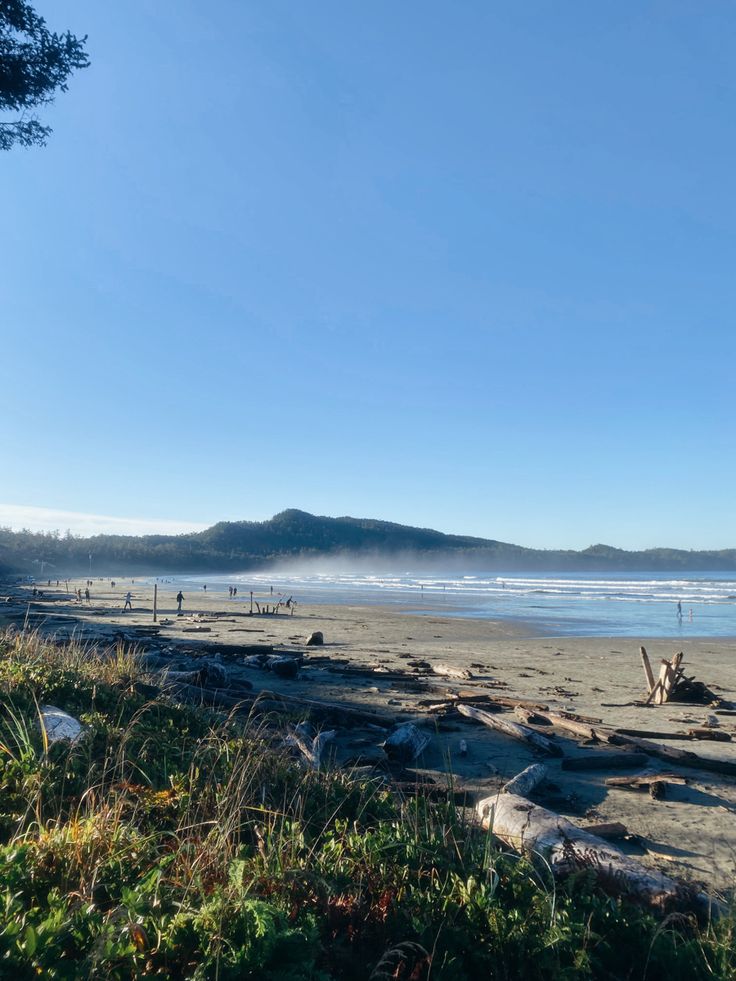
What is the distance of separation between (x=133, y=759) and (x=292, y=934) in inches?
114

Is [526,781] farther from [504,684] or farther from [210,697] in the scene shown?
[504,684]

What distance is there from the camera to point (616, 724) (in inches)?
430

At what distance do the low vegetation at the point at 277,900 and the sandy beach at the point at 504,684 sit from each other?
3.59ft

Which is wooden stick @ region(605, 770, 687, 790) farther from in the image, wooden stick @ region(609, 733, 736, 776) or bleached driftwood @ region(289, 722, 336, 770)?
bleached driftwood @ region(289, 722, 336, 770)

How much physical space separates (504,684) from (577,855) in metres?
10.8

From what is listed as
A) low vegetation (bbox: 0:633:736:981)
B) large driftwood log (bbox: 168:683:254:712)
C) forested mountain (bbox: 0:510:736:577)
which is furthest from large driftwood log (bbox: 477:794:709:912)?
forested mountain (bbox: 0:510:736:577)

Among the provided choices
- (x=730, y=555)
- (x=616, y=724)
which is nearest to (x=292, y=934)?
(x=616, y=724)

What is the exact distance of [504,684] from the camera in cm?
1470

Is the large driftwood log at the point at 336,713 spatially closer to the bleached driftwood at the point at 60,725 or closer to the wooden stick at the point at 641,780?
the wooden stick at the point at 641,780

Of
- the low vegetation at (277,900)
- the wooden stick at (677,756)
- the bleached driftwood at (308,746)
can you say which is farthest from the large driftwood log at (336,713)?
the low vegetation at (277,900)

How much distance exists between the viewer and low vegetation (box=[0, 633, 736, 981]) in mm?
2613

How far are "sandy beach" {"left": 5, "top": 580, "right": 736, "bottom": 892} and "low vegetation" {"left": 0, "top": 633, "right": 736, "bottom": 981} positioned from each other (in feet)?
3.59

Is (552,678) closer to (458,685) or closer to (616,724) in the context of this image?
(458,685)

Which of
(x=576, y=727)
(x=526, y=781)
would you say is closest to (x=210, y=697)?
(x=526, y=781)
